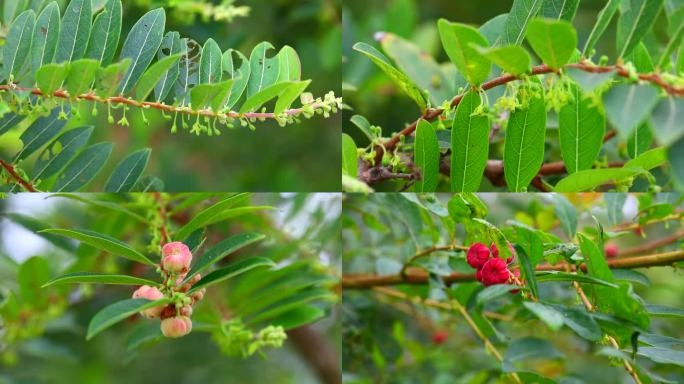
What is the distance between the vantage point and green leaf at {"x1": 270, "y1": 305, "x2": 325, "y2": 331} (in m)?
0.93

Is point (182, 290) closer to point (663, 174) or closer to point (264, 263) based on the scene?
point (264, 263)

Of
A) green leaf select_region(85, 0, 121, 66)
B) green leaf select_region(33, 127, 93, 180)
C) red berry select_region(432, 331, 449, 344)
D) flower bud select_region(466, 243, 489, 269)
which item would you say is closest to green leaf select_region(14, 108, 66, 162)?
green leaf select_region(33, 127, 93, 180)

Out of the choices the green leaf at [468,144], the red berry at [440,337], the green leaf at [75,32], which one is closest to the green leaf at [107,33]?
the green leaf at [75,32]

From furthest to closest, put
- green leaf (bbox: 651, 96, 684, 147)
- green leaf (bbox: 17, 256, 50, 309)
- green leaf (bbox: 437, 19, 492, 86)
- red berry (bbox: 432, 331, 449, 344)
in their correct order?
red berry (bbox: 432, 331, 449, 344), green leaf (bbox: 17, 256, 50, 309), green leaf (bbox: 437, 19, 492, 86), green leaf (bbox: 651, 96, 684, 147)

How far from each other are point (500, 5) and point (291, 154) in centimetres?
63

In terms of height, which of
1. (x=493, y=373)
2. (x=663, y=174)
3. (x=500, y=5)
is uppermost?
(x=500, y=5)

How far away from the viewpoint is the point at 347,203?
1.10 metres

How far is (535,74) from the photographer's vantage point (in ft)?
2.02

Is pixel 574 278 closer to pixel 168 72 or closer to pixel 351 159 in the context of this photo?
pixel 351 159

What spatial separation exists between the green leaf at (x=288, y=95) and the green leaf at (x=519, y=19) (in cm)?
18

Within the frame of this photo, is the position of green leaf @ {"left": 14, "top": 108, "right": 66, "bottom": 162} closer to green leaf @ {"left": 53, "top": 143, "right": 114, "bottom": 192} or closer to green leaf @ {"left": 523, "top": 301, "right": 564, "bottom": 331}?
green leaf @ {"left": 53, "top": 143, "right": 114, "bottom": 192}

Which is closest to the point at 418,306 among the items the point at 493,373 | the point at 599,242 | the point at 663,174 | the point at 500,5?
the point at 493,373

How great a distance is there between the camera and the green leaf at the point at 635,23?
1.88 feet

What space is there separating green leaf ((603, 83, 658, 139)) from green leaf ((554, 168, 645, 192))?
0.45 ft
